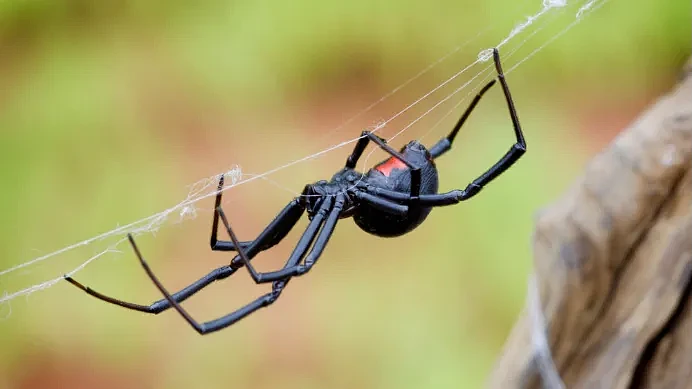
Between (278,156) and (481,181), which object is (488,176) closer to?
(481,181)

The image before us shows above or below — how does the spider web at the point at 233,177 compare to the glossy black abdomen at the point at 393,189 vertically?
above

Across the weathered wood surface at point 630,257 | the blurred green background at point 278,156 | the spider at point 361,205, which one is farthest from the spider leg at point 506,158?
the blurred green background at point 278,156

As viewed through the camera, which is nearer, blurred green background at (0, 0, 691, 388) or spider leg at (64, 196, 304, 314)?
spider leg at (64, 196, 304, 314)

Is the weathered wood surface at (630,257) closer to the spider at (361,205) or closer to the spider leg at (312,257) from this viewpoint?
the spider at (361,205)

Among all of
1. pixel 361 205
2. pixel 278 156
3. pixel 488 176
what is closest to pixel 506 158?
pixel 488 176

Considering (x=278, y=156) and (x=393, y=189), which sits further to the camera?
(x=278, y=156)

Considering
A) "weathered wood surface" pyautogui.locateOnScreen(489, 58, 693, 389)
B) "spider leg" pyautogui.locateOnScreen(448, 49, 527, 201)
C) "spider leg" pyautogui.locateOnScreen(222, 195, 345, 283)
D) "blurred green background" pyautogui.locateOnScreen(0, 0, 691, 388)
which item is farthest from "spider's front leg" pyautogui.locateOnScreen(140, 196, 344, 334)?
"blurred green background" pyautogui.locateOnScreen(0, 0, 691, 388)

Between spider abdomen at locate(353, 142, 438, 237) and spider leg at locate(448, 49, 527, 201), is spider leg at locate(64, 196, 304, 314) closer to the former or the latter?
spider abdomen at locate(353, 142, 438, 237)
